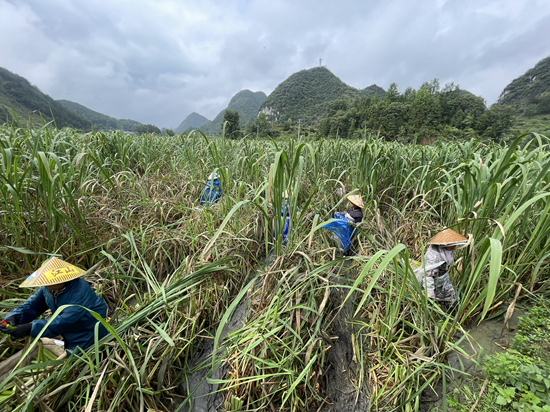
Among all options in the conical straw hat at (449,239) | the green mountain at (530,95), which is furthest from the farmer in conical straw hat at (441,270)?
the green mountain at (530,95)

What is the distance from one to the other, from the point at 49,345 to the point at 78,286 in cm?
51

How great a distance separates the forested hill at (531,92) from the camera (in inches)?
1876

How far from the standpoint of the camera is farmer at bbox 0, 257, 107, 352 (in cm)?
130

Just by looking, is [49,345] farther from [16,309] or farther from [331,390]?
[331,390]

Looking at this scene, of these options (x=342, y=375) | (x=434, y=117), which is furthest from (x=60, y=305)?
(x=434, y=117)

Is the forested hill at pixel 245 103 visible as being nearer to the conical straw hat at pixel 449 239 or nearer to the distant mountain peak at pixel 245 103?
the distant mountain peak at pixel 245 103

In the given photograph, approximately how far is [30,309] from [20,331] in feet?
0.65

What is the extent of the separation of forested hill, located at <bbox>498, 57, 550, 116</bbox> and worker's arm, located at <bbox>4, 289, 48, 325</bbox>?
76922 millimetres

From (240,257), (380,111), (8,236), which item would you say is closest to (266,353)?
(240,257)

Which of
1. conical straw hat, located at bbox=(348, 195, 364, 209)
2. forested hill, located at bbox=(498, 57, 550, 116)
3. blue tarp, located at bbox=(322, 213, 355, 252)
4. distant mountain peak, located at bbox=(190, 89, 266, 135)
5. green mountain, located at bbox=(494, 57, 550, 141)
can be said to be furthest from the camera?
distant mountain peak, located at bbox=(190, 89, 266, 135)

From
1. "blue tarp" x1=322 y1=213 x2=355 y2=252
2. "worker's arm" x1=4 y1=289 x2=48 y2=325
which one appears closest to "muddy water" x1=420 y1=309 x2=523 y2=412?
"blue tarp" x1=322 y1=213 x2=355 y2=252

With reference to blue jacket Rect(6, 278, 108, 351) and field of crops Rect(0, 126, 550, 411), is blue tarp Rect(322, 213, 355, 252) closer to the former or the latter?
field of crops Rect(0, 126, 550, 411)

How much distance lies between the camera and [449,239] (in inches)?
58.7

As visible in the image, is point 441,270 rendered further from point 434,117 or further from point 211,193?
point 434,117
